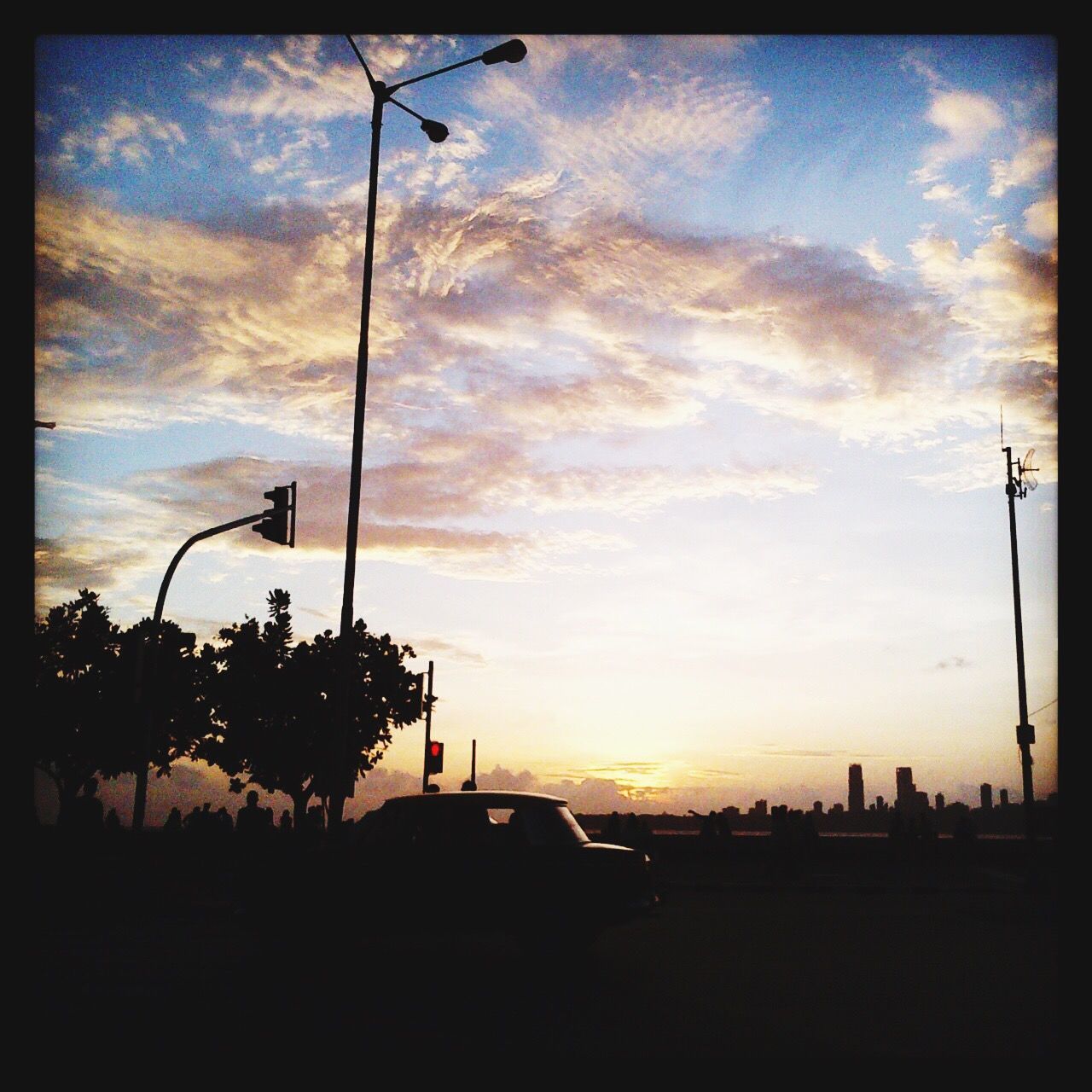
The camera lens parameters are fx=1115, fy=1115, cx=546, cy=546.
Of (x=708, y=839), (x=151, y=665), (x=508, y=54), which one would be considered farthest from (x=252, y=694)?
(x=508, y=54)

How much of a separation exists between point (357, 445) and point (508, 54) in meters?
6.66

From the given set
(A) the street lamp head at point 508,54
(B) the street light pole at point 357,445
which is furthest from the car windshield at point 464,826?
(A) the street lamp head at point 508,54

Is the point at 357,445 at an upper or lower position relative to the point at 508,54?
lower

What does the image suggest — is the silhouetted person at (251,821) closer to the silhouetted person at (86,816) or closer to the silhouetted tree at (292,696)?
the silhouetted person at (86,816)

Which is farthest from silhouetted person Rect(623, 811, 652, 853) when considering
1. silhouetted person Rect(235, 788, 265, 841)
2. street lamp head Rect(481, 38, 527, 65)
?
street lamp head Rect(481, 38, 527, 65)

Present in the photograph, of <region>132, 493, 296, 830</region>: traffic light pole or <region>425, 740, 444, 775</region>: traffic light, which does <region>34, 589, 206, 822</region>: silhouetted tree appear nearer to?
<region>425, 740, 444, 775</region>: traffic light

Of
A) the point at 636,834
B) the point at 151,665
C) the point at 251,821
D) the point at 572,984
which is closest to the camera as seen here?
the point at 572,984

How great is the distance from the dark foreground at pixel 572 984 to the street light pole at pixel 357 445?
123 inches

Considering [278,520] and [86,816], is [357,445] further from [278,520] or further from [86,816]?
[86,816]

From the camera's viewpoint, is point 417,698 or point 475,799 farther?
point 417,698

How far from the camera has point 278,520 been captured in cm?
1928

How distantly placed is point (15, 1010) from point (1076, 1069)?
148 inches

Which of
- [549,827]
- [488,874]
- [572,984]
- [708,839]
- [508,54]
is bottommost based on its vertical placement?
[708,839]

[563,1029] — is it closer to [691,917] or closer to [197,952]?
[197,952]
